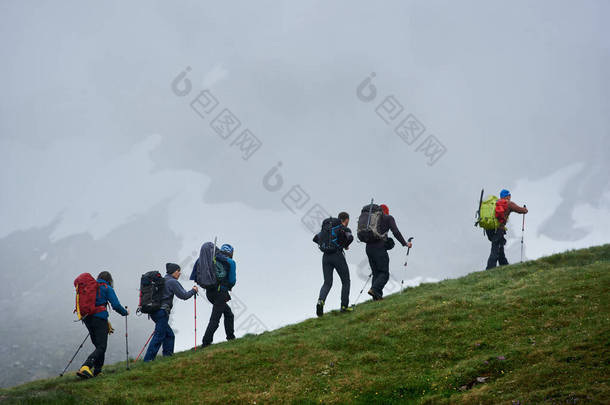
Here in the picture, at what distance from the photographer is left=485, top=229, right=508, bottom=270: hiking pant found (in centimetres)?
2447

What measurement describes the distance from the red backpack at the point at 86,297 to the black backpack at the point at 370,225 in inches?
385

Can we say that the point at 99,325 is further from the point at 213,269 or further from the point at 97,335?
the point at 213,269

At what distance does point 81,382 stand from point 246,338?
6360mm

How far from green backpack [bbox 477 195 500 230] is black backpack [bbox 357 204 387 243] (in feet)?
20.4

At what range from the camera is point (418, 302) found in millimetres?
19844

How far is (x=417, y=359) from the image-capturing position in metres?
14.6

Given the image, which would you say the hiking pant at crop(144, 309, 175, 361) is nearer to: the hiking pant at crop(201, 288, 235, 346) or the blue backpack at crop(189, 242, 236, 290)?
the hiking pant at crop(201, 288, 235, 346)

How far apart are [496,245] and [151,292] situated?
52.0ft

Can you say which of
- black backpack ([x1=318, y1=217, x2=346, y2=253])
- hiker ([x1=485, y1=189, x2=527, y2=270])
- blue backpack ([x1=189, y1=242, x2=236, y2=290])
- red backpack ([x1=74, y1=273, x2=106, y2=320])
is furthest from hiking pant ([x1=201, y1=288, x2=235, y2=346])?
hiker ([x1=485, y1=189, x2=527, y2=270])

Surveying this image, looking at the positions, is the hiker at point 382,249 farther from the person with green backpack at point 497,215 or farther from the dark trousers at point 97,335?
the dark trousers at point 97,335

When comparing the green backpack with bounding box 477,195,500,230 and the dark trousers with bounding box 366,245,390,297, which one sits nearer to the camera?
the dark trousers with bounding box 366,245,390,297

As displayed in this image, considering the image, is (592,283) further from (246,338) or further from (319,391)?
(246,338)

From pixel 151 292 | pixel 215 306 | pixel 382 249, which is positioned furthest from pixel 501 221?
pixel 151 292

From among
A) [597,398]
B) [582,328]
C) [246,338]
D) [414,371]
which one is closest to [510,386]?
[597,398]
